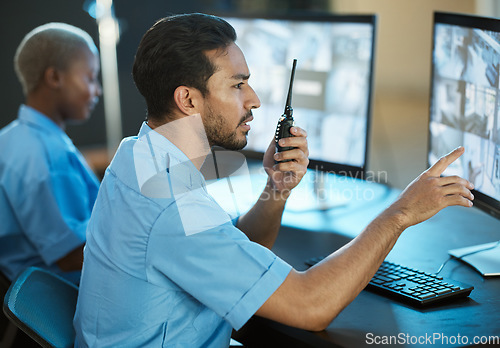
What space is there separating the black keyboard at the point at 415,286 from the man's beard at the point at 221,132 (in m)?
0.42

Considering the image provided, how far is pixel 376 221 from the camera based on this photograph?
3.82 ft

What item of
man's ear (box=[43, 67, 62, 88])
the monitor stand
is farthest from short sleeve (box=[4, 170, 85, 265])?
the monitor stand

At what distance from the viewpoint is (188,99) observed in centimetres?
127

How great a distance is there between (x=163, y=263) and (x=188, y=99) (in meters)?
0.37

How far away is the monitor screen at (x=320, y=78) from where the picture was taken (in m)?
1.74

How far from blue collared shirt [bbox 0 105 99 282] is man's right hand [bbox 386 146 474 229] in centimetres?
104

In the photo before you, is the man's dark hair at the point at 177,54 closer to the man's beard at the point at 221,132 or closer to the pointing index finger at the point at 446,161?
the man's beard at the point at 221,132

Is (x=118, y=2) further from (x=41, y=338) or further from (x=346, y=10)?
(x=41, y=338)

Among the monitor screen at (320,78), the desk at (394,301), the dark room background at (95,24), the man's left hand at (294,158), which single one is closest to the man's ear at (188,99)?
the man's left hand at (294,158)

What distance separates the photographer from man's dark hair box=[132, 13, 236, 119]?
49.0 inches

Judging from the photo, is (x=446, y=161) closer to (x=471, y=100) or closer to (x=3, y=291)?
(x=471, y=100)

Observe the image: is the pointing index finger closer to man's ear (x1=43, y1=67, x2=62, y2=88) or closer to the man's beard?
the man's beard

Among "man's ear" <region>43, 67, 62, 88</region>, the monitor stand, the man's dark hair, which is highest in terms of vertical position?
the man's dark hair

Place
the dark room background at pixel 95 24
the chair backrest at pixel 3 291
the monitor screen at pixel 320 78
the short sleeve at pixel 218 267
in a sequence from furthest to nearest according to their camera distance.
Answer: the dark room background at pixel 95 24
the monitor screen at pixel 320 78
the chair backrest at pixel 3 291
the short sleeve at pixel 218 267
